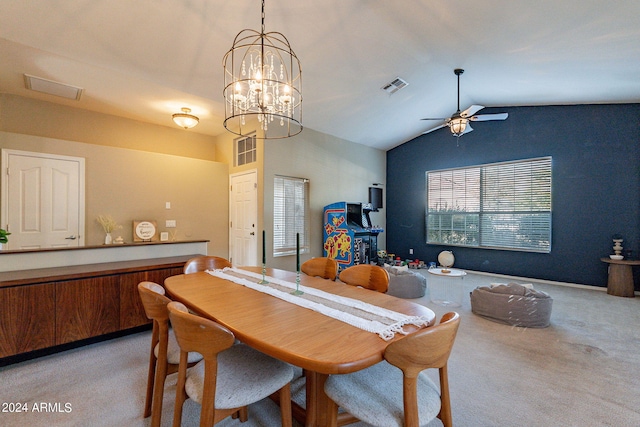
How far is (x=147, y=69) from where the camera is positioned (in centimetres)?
342

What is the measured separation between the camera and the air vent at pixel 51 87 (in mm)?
3536

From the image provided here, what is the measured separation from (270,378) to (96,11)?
3.52 meters

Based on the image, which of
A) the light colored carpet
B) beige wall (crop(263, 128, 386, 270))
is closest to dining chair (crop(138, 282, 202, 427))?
the light colored carpet

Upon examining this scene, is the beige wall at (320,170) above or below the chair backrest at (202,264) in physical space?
above

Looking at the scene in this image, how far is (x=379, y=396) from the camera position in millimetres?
1220

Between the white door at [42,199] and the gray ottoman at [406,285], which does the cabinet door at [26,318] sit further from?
the gray ottoman at [406,285]

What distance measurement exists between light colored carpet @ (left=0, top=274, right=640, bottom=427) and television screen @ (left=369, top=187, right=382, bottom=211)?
440 centimetres

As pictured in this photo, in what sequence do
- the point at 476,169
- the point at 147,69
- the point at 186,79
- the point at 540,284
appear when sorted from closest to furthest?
the point at 147,69 → the point at 186,79 → the point at 540,284 → the point at 476,169

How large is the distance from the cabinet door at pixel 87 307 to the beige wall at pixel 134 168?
2401 mm

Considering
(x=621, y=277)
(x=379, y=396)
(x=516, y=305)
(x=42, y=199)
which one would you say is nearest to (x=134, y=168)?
(x=42, y=199)

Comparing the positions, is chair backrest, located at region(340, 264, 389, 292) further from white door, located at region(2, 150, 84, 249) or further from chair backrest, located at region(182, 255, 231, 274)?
white door, located at region(2, 150, 84, 249)

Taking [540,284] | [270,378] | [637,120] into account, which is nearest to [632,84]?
[637,120]

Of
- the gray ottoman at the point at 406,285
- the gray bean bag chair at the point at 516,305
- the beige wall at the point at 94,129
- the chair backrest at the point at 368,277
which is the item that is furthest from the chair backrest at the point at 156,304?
the beige wall at the point at 94,129

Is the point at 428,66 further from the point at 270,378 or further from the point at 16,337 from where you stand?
the point at 16,337
